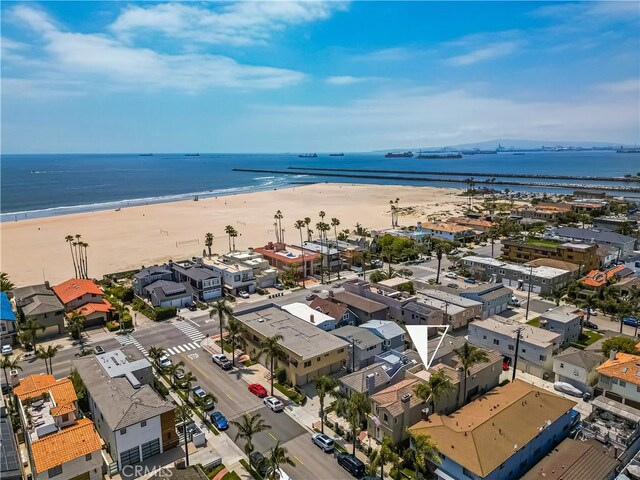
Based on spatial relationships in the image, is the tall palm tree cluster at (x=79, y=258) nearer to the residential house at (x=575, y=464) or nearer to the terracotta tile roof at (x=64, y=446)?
the terracotta tile roof at (x=64, y=446)

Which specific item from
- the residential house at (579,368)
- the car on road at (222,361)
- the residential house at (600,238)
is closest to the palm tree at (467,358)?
the residential house at (579,368)

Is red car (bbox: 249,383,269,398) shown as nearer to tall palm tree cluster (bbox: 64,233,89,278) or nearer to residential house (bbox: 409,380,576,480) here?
residential house (bbox: 409,380,576,480)

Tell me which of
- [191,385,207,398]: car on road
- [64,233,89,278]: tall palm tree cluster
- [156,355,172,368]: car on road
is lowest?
[156,355,172,368]: car on road

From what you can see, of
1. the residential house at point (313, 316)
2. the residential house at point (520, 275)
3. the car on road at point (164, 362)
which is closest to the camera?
the car on road at point (164, 362)

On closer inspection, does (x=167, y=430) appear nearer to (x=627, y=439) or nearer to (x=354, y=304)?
(x=354, y=304)

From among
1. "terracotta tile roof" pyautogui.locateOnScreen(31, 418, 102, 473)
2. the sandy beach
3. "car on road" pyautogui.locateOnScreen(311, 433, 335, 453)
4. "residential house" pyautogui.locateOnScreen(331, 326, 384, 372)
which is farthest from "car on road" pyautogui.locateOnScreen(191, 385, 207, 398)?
the sandy beach

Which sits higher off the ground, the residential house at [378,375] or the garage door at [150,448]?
the residential house at [378,375]

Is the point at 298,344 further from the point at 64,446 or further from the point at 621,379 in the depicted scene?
the point at 621,379
